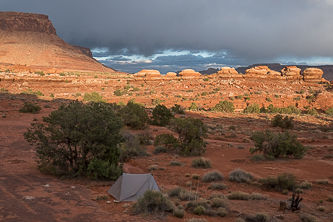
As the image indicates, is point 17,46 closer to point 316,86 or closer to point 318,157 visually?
point 316,86

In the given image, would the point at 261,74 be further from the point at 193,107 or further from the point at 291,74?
the point at 193,107

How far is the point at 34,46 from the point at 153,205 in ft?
401

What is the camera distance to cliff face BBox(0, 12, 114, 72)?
101 metres

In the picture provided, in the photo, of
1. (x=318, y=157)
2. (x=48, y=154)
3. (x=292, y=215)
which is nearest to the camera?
(x=292, y=215)

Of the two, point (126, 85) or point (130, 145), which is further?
point (126, 85)

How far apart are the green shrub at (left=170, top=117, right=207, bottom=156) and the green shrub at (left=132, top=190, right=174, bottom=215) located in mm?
9697

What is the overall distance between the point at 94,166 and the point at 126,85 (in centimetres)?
5297

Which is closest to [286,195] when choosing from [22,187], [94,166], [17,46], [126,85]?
[94,166]

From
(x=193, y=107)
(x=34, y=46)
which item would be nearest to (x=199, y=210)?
(x=193, y=107)

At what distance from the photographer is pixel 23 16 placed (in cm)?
12506

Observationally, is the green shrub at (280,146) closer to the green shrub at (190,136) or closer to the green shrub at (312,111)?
the green shrub at (190,136)

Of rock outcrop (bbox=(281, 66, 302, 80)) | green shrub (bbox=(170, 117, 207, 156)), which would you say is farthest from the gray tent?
rock outcrop (bbox=(281, 66, 302, 80))

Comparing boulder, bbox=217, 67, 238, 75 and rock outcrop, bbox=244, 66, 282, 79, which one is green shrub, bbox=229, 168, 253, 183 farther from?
boulder, bbox=217, 67, 238, 75

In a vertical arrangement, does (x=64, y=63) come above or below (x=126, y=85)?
above
